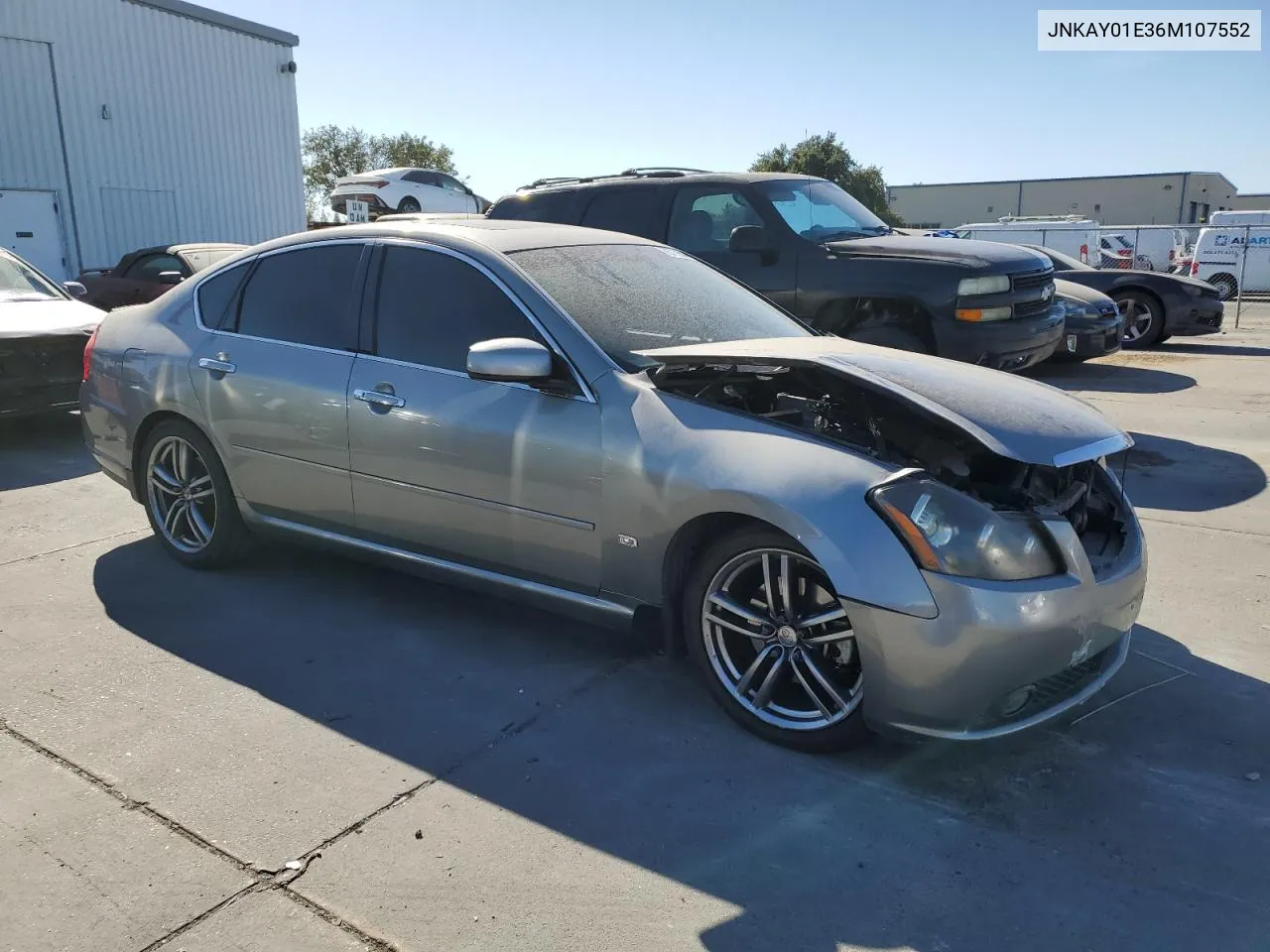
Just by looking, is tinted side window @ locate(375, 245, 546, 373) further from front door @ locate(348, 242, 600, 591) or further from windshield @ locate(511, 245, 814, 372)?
windshield @ locate(511, 245, 814, 372)

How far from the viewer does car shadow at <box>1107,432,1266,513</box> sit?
20.4 ft

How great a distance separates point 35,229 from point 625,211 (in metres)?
14.3

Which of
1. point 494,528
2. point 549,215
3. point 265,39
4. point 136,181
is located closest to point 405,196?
point 265,39

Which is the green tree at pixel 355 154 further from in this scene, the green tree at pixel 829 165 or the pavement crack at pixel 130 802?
the pavement crack at pixel 130 802

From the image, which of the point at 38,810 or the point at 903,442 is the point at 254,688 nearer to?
the point at 38,810

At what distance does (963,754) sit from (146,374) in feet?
13.5

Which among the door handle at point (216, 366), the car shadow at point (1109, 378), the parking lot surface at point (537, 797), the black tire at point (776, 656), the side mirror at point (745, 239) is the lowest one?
the car shadow at point (1109, 378)

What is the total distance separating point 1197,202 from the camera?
63.2 metres

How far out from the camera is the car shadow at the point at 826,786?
2531 mm

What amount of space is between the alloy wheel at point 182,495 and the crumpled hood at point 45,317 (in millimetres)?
3335

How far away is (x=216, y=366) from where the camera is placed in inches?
185

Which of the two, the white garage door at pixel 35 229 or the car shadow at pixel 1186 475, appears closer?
the car shadow at pixel 1186 475

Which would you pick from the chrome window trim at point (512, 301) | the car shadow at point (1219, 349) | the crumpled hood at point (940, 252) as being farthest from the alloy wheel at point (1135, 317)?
the chrome window trim at point (512, 301)

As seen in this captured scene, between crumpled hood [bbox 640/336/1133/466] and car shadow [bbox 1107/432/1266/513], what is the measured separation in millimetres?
3023
